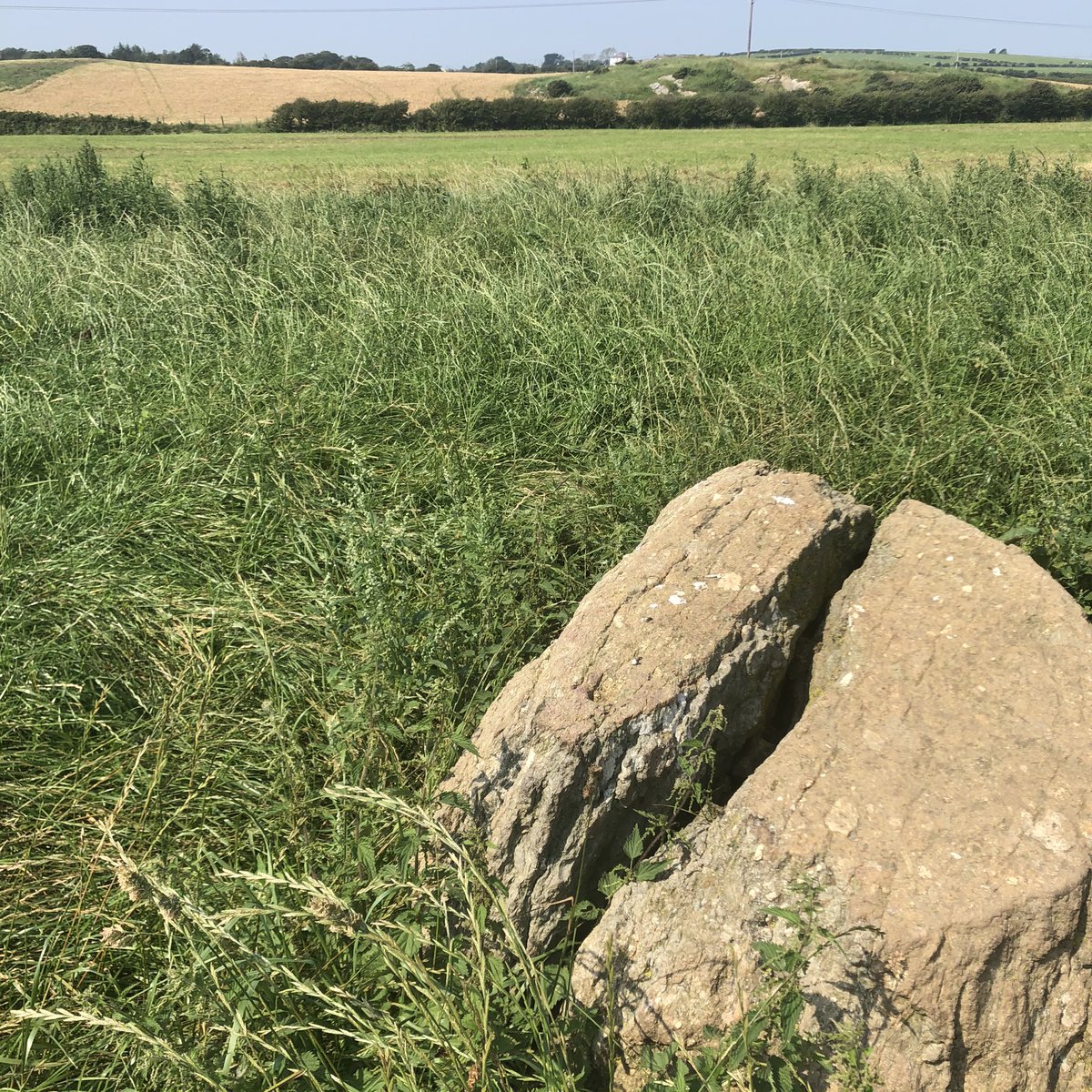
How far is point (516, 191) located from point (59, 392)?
22.6 feet

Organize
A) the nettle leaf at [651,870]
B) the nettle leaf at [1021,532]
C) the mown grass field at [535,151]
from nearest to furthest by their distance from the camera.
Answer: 1. the nettle leaf at [651,870]
2. the nettle leaf at [1021,532]
3. the mown grass field at [535,151]

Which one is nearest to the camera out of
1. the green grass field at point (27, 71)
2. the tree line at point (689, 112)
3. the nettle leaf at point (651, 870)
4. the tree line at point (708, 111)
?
the nettle leaf at point (651, 870)

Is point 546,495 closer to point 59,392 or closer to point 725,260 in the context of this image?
point 59,392

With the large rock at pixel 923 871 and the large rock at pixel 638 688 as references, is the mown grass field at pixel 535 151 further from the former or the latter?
the large rock at pixel 923 871

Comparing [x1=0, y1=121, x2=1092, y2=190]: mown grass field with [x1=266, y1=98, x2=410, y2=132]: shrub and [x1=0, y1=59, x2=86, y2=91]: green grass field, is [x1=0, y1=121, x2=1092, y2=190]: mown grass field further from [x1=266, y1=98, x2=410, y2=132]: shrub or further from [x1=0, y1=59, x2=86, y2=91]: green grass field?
[x1=0, y1=59, x2=86, y2=91]: green grass field

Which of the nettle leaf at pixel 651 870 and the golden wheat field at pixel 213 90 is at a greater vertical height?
the golden wheat field at pixel 213 90

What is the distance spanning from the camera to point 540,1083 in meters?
1.86

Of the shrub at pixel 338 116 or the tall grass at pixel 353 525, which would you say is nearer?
the tall grass at pixel 353 525

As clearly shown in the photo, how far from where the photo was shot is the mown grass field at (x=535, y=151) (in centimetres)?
1537

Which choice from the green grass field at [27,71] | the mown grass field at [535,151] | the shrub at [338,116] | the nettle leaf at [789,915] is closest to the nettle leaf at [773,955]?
the nettle leaf at [789,915]

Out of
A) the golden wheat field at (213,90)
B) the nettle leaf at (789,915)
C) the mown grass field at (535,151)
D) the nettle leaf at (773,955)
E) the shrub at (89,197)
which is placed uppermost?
the golden wheat field at (213,90)

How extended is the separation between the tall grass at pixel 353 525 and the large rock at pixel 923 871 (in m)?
0.32

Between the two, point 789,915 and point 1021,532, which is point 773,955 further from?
point 1021,532

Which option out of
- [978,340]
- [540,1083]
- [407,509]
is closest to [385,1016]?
[540,1083]
